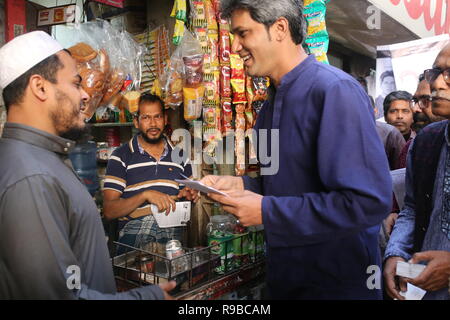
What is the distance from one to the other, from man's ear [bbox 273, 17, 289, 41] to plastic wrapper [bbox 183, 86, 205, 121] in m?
1.17

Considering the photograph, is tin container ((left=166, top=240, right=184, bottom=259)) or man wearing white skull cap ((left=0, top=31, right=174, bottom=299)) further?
tin container ((left=166, top=240, right=184, bottom=259))

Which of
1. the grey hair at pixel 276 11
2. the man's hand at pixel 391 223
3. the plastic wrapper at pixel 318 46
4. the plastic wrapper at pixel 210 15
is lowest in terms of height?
the man's hand at pixel 391 223

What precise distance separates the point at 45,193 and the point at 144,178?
1531mm

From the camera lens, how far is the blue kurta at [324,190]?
1.13 meters

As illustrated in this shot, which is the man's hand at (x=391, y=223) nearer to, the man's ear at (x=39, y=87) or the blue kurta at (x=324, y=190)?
the blue kurta at (x=324, y=190)

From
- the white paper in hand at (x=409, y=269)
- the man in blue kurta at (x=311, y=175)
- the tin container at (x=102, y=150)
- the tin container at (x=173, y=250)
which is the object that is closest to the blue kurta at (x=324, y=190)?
the man in blue kurta at (x=311, y=175)

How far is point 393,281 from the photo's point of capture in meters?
1.53

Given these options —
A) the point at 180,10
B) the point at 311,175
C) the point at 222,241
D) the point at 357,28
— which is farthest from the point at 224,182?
the point at 357,28

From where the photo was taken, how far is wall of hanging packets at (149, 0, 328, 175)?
2.43 meters

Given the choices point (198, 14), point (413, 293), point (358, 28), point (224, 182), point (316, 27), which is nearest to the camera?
point (413, 293)

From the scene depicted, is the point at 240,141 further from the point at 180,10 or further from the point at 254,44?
the point at 254,44

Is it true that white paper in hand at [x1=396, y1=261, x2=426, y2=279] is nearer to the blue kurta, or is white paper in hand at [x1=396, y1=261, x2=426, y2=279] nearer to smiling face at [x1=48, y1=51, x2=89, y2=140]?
the blue kurta

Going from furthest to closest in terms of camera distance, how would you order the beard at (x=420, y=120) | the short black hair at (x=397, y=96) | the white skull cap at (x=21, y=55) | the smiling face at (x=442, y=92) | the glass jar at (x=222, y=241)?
the short black hair at (x=397, y=96)
the beard at (x=420, y=120)
the glass jar at (x=222, y=241)
the smiling face at (x=442, y=92)
the white skull cap at (x=21, y=55)

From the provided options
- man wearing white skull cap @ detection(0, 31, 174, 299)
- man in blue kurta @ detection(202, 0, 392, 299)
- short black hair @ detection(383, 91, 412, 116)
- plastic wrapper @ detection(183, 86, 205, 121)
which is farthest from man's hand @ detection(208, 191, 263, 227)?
short black hair @ detection(383, 91, 412, 116)
